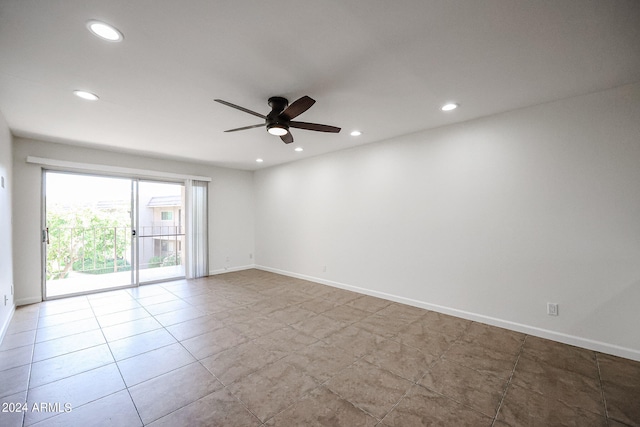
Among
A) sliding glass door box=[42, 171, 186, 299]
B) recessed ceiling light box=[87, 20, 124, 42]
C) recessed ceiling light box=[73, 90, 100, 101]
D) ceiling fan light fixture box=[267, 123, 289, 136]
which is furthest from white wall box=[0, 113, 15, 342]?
ceiling fan light fixture box=[267, 123, 289, 136]

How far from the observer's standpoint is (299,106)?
2229mm

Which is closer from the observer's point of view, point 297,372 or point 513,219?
point 297,372

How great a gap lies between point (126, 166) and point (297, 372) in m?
4.71

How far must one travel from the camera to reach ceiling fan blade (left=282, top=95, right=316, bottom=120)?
2096mm

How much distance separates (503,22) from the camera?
1.61 m

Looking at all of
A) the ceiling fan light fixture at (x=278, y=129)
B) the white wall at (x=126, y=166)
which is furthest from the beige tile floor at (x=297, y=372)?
the ceiling fan light fixture at (x=278, y=129)

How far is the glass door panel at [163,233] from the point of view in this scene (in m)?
5.66

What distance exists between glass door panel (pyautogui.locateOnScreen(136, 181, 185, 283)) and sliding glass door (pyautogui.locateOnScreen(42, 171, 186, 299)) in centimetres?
2

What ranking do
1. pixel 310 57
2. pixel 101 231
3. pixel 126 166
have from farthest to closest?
pixel 101 231, pixel 126 166, pixel 310 57

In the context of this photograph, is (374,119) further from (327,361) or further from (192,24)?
(327,361)

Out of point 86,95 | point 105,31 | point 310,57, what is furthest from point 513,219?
point 86,95

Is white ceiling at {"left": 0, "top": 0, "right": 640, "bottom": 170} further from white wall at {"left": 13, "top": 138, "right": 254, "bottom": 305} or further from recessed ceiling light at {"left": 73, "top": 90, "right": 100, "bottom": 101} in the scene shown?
white wall at {"left": 13, "top": 138, "right": 254, "bottom": 305}

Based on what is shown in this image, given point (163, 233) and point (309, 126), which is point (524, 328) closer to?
point (309, 126)

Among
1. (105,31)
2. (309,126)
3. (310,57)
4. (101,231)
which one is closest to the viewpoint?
(105,31)
